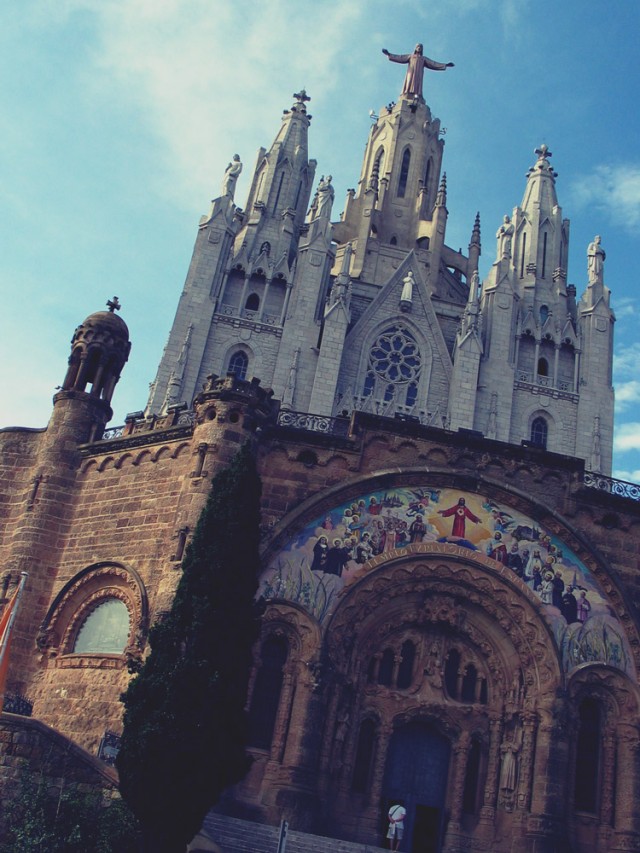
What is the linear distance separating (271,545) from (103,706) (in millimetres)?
5096

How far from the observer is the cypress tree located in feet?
55.2

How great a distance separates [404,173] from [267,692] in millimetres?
A: 39785

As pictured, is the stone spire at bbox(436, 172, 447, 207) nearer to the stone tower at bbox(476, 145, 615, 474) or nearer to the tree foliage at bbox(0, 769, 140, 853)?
the stone tower at bbox(476, 145, 615, 474)

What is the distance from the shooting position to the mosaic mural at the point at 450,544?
71.3 ft

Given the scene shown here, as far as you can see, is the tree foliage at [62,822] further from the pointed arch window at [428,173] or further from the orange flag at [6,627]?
the pointed arch window at [428,173]

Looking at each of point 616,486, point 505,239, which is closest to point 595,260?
point 505,239

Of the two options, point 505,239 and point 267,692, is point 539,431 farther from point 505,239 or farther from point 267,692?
point 267,692

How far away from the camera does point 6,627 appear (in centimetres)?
2111

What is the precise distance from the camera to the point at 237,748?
58.4 ft

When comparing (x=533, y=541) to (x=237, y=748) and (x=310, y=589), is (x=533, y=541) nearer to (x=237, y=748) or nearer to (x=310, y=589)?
(x=310, y=589)

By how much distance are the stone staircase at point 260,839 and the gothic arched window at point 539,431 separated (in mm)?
26230

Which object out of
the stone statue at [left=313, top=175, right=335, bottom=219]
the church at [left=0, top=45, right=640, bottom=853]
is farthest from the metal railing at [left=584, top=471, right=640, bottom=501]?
the stone statue at [left=313, top=175, right=335, bottom=219]

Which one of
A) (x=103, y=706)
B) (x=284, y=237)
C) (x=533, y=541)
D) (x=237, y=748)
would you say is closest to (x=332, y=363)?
(x=284, y=237)

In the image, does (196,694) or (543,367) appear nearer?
(196,694)
